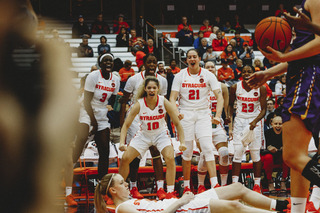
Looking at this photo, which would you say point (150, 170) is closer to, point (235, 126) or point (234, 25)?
point (235, 126)

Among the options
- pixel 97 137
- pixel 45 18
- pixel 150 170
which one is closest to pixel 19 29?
pixel 45 18

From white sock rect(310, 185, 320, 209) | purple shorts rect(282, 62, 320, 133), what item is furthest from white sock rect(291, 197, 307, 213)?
white sock rect(310, 185, 320, 209)

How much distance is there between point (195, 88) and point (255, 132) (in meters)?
1.36

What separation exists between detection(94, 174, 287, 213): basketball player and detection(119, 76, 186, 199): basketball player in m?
1.76

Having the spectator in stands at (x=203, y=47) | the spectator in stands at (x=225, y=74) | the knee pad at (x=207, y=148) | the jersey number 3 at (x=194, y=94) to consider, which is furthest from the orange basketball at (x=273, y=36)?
the spectator in stands at (x=203, y=47)

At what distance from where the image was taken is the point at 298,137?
109 inches

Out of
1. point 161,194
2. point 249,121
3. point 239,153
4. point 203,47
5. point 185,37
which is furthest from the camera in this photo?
point 185,37

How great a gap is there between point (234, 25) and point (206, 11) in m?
2.89

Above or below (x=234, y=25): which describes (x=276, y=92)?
below

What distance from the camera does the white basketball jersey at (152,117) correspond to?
6094 millimetres

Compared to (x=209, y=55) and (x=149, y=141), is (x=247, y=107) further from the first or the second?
(x=209, y=55)

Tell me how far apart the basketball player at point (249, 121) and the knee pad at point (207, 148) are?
80cm

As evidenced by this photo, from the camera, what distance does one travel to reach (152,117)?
6109 mm

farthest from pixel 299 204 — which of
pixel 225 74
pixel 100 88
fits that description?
pixel 225 74
